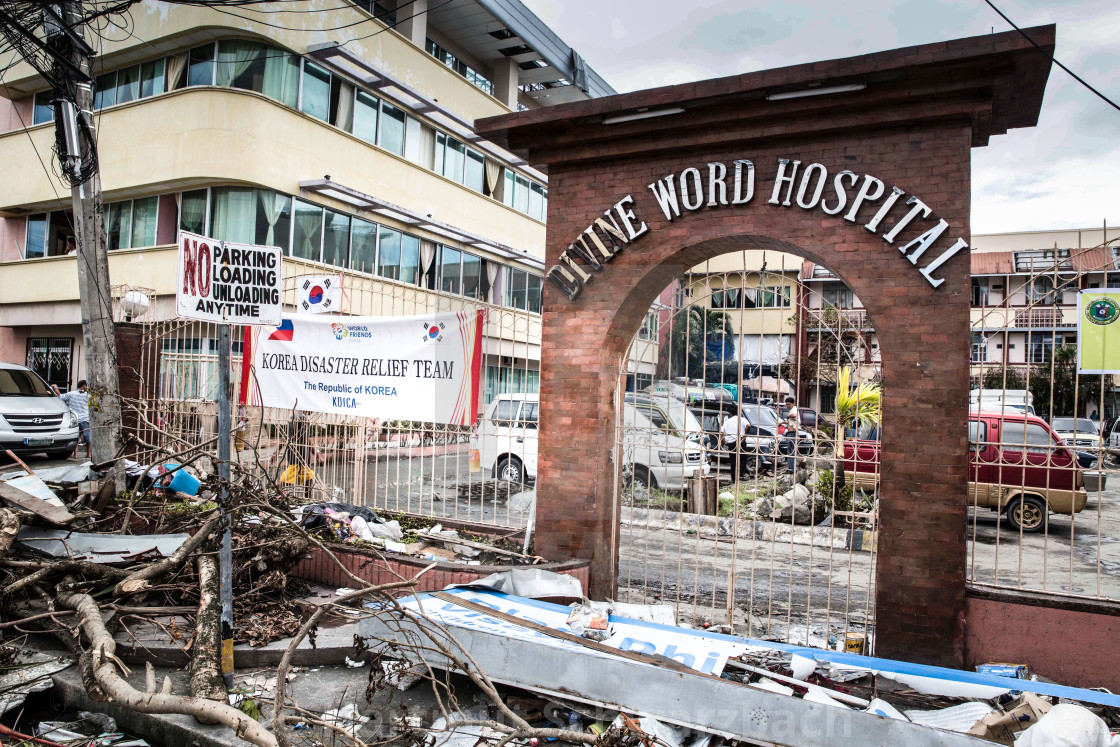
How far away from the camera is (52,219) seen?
65.5 feet

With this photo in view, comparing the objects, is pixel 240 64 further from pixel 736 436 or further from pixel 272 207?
pixel 736 436

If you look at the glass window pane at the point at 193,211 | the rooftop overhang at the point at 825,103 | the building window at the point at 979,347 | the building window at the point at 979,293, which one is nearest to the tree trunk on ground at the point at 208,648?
the rooftop overhang at the point at 825,103

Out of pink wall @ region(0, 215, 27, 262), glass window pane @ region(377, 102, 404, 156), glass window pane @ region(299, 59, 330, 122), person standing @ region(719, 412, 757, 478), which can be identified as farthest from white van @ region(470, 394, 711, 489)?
pink wall @ region(0, 215, 27, 262)

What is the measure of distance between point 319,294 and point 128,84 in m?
12.8

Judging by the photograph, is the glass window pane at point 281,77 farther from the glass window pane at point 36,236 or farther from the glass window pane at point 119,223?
the glass window pane at point 36,236

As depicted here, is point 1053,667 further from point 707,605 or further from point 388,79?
point 388,79

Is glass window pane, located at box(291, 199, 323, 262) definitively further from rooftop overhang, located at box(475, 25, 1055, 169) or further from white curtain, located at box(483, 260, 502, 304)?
Answer: rooftop overhang, located at box(475, 25, 1055, 169)

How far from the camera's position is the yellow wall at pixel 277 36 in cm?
1591

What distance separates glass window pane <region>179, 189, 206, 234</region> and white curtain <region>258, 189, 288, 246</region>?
53.4 inches

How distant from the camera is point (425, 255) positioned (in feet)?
68.5

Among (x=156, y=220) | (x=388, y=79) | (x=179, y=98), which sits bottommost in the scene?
(x=156, y=220)

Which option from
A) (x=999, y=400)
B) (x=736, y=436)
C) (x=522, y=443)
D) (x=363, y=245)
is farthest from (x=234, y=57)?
(x=999, y=400)

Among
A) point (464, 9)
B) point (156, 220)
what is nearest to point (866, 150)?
point (156, 220)

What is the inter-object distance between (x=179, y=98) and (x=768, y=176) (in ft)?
49.5
